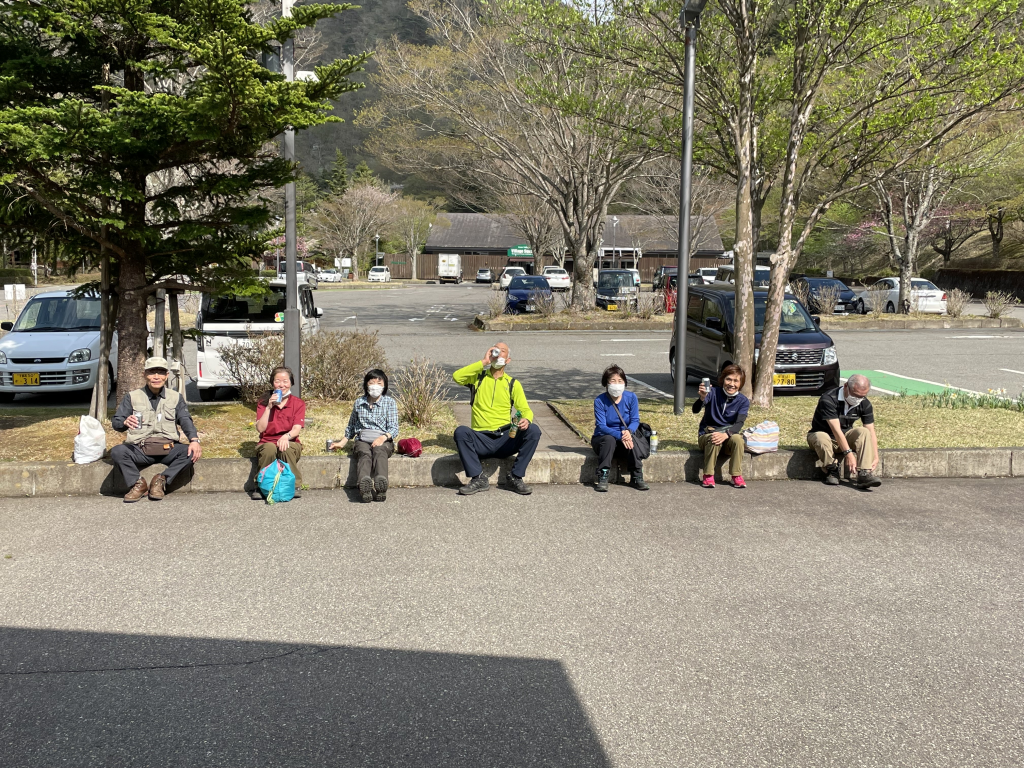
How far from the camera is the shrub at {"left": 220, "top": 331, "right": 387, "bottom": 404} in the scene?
1078 cm

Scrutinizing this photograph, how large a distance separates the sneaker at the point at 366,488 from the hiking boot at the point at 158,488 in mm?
1651

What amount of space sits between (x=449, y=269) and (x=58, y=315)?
210 ft

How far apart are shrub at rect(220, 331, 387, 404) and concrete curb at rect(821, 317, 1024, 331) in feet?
61.4

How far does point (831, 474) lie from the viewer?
8.06 meters

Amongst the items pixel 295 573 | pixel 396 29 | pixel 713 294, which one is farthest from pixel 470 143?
pixel 396 29

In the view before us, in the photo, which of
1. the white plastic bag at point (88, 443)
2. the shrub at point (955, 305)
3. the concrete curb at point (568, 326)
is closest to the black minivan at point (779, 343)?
the white plastic bag at point (88, 443)

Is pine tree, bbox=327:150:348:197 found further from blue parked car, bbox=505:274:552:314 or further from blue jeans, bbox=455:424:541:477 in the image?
blue jeans, bbox=455:424:541:477

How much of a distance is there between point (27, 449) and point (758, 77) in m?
9.91

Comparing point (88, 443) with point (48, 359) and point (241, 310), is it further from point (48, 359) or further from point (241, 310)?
point (241, 310)

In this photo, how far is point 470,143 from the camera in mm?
26844

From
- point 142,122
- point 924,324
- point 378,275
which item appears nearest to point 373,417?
point 142,122

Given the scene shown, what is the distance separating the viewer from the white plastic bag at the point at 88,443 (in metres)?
7.34

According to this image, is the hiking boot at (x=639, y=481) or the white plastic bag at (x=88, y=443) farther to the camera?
the hiking boot at (x=639, y=481)

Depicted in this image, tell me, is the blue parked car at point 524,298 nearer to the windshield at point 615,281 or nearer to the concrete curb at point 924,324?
the windshield at point 615,281
